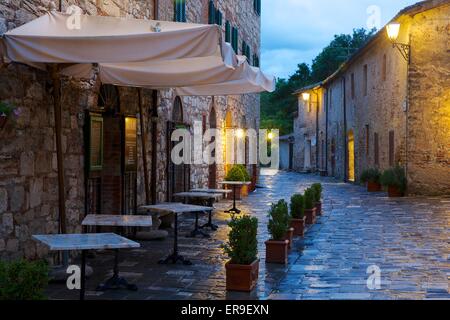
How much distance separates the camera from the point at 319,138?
3675 centimetres

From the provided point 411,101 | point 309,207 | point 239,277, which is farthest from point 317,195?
point 411,101

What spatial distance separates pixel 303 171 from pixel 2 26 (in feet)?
119

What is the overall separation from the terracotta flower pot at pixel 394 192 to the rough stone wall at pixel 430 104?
0.46 meters

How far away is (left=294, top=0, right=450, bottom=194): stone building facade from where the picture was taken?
58.3ft

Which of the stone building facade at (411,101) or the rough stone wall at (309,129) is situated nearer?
the stone building facade at (411,101)

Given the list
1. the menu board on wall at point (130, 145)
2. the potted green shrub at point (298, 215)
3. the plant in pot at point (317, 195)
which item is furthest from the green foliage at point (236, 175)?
the menu board on wall at point (130, 145)

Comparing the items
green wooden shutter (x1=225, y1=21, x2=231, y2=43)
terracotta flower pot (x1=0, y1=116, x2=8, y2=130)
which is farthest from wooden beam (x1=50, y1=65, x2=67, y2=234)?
green wooden shutter (x1=225, y1=21, x2=231, y2=43)

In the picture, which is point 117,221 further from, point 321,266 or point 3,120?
point 321,266

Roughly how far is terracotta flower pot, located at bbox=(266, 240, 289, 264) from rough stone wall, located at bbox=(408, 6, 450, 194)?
1167 centimetres

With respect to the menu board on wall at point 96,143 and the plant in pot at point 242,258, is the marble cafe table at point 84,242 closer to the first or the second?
the plant in pot at point 242,258

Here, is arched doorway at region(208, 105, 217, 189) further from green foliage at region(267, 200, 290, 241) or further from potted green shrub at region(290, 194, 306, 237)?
green foliage at region(267, 200, 290, 241)

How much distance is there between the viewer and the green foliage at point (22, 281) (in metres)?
3.59
